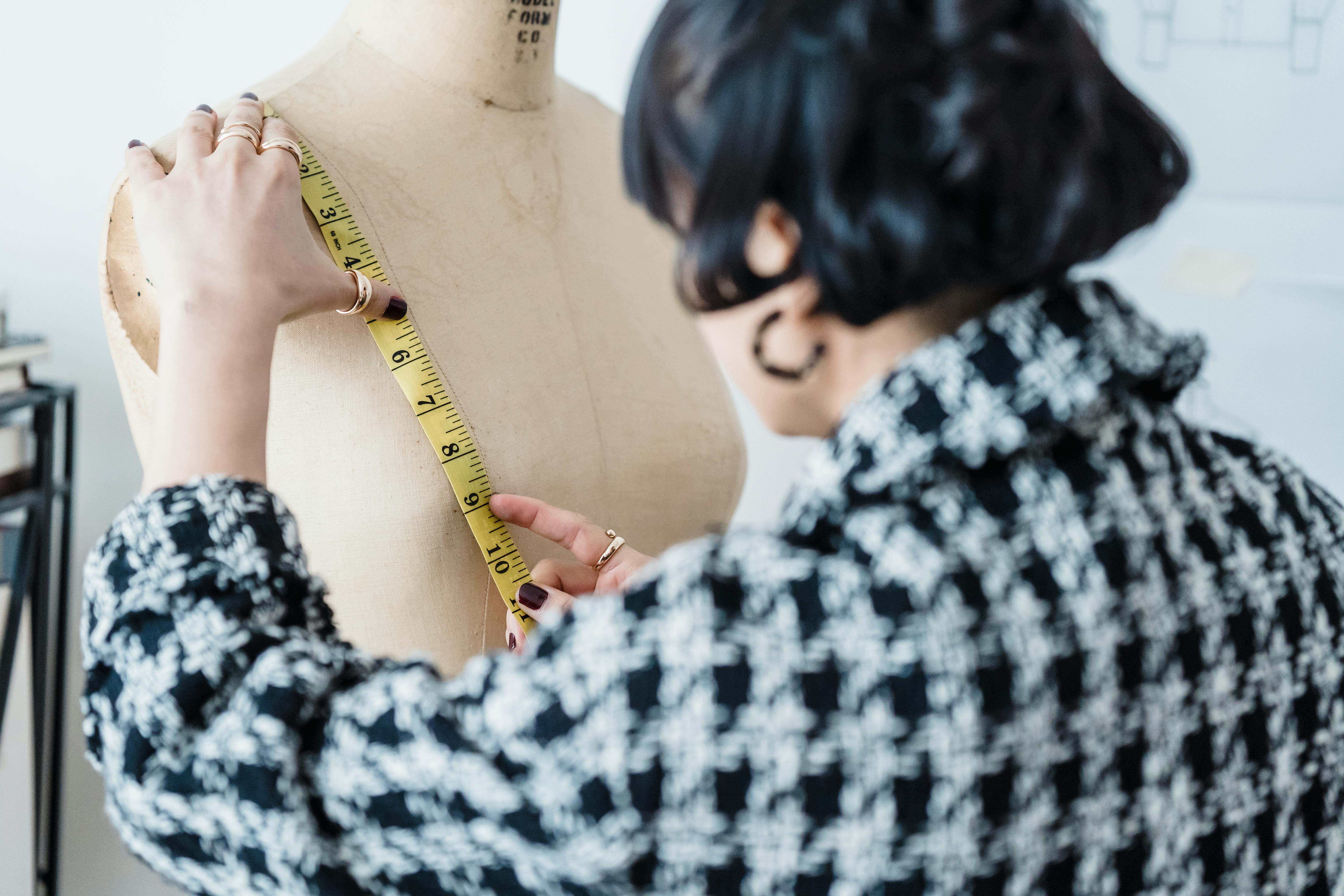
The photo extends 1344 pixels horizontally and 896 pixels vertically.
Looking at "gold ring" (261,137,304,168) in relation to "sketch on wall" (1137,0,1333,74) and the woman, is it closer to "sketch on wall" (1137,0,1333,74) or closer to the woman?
the woman

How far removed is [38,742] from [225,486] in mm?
1087

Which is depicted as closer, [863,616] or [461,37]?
[863,616]

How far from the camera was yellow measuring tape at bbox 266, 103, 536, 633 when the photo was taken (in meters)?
0.90

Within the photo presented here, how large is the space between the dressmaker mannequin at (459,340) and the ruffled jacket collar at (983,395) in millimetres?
435

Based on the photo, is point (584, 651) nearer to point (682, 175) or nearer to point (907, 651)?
point (907, 651)

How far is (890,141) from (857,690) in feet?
0.91

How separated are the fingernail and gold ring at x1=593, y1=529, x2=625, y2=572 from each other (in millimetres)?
68

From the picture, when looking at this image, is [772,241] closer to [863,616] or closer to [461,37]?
[863,616]

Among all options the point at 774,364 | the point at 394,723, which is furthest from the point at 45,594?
the point at 774,364

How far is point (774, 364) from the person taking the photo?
0.65 metres

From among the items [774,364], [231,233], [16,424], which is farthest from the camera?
[16,424]

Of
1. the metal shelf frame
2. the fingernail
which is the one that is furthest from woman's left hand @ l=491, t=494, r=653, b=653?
the metal shelf frame

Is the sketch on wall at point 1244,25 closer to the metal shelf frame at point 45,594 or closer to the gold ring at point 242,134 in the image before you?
the gold ring at point 242,134

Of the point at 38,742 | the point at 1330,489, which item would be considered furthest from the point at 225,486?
the point at 1330,489
